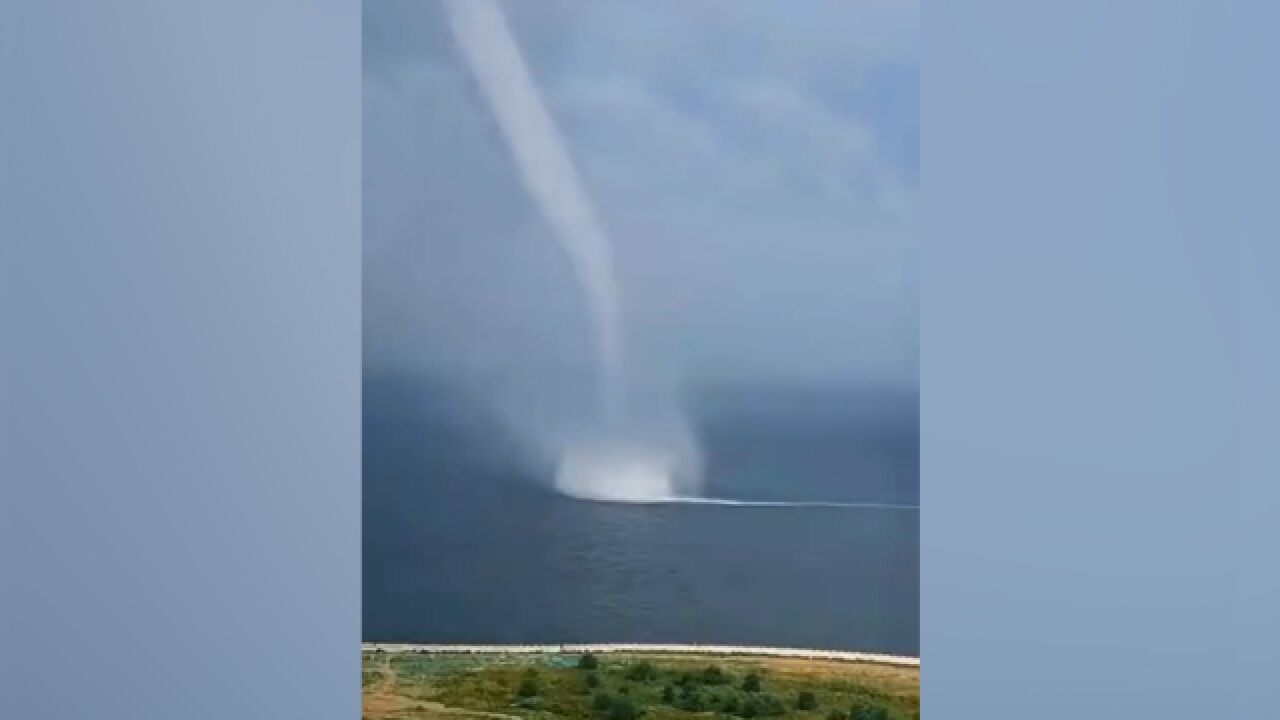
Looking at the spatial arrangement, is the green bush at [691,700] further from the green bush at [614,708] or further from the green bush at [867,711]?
the green bush at [867,711]

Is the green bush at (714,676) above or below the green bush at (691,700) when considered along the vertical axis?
above

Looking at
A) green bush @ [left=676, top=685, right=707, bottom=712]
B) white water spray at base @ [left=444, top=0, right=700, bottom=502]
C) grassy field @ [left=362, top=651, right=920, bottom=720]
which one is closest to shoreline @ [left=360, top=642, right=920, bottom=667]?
grassy field @ [left=362, top=651, right=920, bottom=720]

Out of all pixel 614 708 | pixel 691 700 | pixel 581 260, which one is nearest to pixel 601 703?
pixel 614 708

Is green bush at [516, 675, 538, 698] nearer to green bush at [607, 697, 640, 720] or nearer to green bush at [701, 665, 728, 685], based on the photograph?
green bush at [607, 697, 640, 720]

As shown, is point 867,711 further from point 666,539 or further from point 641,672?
point 666,539

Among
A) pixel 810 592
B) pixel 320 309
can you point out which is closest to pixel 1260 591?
pixel 810 592

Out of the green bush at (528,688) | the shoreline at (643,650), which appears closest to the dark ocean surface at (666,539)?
the shoreline at (643,650)

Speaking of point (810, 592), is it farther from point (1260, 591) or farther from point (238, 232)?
point (238, 232)
